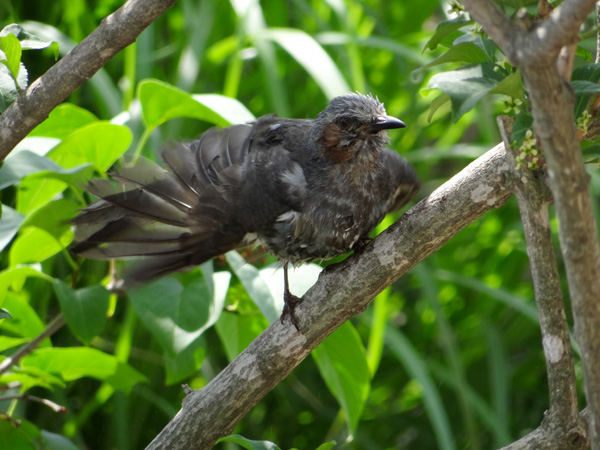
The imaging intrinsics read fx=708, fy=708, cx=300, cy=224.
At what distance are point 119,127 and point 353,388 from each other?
0.81 metres

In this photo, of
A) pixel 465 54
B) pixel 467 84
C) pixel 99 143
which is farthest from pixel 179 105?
pixel 467 84

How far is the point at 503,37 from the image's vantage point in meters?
0.72

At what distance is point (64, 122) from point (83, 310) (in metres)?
0.60

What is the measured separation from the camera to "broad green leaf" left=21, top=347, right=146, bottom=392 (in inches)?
62.2

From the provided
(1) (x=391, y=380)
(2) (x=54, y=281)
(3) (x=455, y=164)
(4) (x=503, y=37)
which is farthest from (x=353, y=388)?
(3) (x=455, y=164)

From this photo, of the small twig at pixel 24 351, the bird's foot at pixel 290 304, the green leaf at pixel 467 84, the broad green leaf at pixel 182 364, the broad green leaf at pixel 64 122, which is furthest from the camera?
the broad green leaf at pixel 64 122

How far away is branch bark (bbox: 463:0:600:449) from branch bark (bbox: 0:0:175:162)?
2.27ft

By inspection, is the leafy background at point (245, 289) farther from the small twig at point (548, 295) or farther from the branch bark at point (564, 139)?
the branch bark at point (564, 139)

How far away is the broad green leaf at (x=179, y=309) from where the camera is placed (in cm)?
153

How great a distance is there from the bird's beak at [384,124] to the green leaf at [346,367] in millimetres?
468

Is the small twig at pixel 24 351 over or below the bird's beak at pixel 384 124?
below

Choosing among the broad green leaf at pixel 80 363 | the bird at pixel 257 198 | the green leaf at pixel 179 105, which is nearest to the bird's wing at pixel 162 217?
the bird at pixel 257 198

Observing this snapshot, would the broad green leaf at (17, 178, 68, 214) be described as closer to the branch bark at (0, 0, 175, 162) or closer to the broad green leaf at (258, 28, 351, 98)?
the branch bark at (0, 0, 175, 162)

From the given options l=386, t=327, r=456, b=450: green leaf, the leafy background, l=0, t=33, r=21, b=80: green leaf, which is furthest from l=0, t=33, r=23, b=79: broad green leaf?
l=386, t=327, r=456, b=450: green leaf
